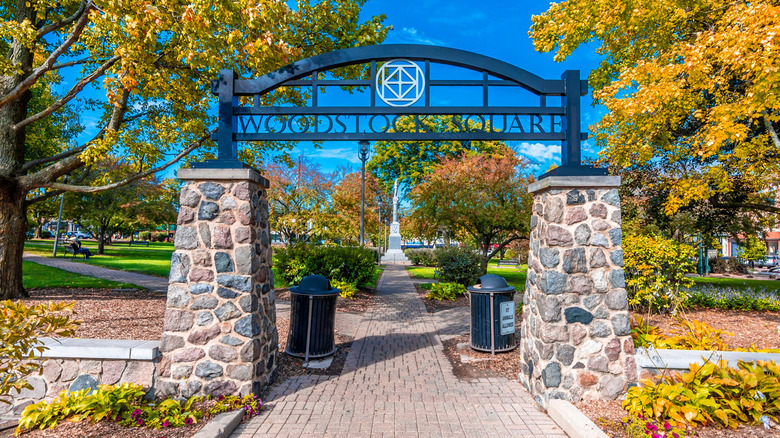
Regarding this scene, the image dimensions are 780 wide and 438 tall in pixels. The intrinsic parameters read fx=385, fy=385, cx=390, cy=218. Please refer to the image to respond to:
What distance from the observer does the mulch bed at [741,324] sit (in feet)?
19.7

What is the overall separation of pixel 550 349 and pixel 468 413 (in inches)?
43.3

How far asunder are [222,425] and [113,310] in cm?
530

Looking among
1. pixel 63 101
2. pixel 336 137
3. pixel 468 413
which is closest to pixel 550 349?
pixel 468 413

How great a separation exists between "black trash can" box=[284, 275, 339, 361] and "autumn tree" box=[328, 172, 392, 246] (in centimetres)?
1243

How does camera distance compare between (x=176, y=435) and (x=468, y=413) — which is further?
(x=468, y=413)

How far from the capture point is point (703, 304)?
29.7ft

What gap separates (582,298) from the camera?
163 inches

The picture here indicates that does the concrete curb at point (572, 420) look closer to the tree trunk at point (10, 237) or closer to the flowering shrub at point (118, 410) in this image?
the flowering shrub at point (118, 410)

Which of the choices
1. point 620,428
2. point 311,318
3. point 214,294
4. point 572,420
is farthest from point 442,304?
point 214,294

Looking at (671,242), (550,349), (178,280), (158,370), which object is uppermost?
(671,242)

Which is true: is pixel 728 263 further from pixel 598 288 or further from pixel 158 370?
pixel 158 370

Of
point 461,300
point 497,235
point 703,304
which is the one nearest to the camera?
point 703,304

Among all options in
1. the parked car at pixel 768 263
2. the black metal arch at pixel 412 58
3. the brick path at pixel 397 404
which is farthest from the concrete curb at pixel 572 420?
the parked car at pixel 768 263

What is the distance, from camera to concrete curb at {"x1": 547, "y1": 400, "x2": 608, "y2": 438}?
10.8ft
